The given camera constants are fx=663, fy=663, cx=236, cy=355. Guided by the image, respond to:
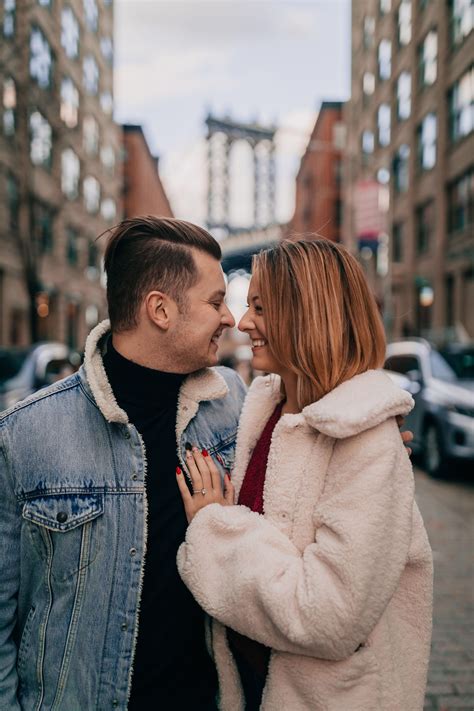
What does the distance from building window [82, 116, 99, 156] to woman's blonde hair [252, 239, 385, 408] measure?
116ft

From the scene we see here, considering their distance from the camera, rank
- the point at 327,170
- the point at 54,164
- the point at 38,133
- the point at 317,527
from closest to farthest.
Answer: the point at 317,527
the point at 38,133
the point at 54,164
the point at 327,170

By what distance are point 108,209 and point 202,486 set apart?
4416 centimetres

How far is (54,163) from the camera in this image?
25.8 m

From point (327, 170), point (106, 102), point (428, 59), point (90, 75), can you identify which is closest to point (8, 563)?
point (428, 59)

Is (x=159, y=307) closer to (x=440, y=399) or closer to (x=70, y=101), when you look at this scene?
(x=440, y=399)

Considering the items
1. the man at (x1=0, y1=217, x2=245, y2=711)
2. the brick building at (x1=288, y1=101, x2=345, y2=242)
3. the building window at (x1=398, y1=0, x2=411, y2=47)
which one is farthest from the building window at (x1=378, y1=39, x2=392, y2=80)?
the man at (x1=0, y1=217, x2=245, y2=711)

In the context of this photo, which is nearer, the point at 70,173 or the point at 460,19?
the point at 460,19

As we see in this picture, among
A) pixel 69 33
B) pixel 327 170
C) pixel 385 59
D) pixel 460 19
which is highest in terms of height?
pixel 385 59

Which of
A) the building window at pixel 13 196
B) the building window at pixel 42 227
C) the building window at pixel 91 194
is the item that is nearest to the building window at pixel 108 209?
the building window at pixel 91 194

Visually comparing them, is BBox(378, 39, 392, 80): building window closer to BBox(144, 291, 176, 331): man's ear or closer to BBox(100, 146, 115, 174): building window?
BBox(100, 146, 115, 174): building window

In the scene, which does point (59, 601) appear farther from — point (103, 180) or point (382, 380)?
point (103, 180)

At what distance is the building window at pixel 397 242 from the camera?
31.6 metres

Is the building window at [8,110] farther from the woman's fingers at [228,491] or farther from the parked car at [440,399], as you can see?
the woman's fingers at [228,491]

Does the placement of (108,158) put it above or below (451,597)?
above
